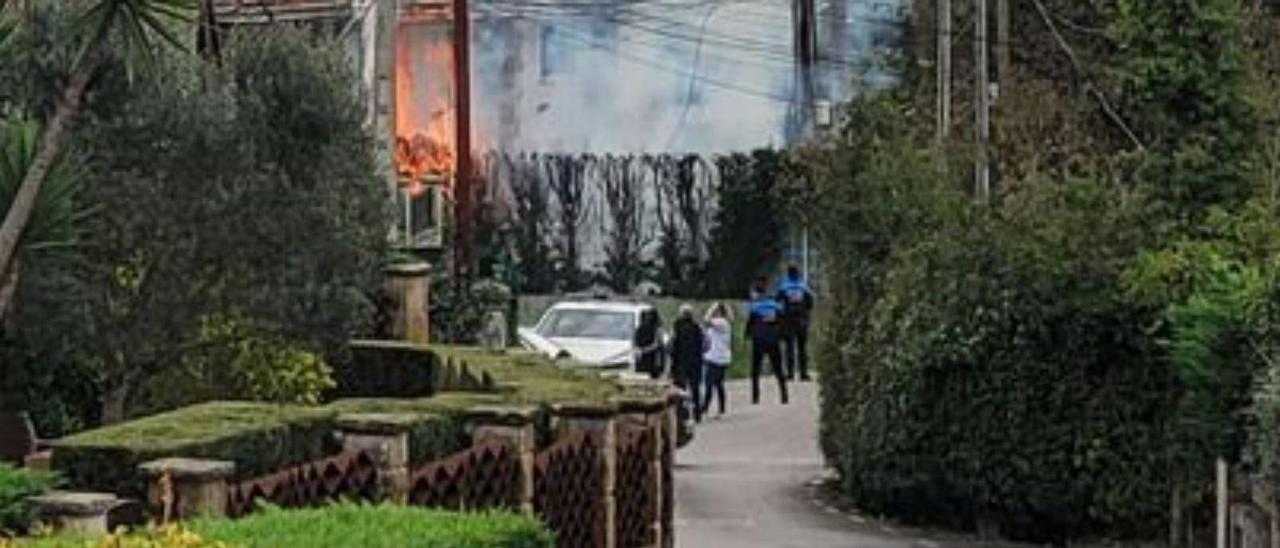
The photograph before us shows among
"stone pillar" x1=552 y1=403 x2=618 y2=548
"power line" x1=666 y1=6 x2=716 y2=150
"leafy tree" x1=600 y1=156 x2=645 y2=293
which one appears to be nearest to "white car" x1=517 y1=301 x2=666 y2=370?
"leafy tree" x1=600 y1=156 x2=645 y2=293

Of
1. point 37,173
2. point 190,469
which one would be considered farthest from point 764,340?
point 190,469

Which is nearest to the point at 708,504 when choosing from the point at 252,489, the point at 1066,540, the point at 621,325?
the point at 1066,540

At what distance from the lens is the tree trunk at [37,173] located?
40.8ft

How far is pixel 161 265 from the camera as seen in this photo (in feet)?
56.5

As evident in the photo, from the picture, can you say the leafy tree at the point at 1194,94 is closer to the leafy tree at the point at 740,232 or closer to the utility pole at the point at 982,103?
Result: the utility pole at the point at 982,103

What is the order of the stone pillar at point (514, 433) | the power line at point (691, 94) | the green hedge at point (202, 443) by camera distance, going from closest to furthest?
the green hedge at point (202, 443) → the stone pillar at point (514, 433) → the power line at point (691, 94)

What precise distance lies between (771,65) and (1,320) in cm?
3218

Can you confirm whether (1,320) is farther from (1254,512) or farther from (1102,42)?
(1102,42)

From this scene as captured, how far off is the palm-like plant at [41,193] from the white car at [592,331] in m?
16.8

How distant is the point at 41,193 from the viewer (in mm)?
13672

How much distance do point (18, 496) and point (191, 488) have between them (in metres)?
0.68

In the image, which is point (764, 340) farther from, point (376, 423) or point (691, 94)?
point (376, 423)

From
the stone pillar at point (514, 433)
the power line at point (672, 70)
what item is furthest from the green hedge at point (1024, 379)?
the power line at point (672, 70)

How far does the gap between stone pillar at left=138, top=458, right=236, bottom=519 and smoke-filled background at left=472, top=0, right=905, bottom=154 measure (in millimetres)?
38301
